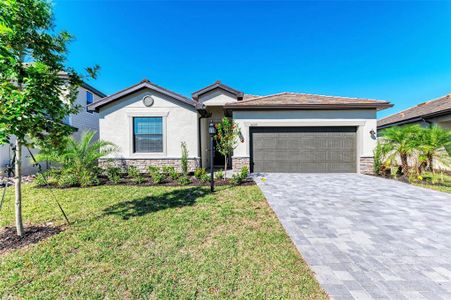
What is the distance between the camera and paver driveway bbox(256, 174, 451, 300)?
2.47 m

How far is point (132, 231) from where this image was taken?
156 inches

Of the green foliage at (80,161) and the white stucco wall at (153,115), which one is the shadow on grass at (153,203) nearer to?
the green foliage at (80,161)

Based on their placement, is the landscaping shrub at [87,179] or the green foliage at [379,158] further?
the green foliage at [379,158]

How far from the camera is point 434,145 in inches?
315

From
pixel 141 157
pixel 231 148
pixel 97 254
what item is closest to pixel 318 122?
pixel 231 148

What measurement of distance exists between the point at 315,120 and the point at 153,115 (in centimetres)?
872

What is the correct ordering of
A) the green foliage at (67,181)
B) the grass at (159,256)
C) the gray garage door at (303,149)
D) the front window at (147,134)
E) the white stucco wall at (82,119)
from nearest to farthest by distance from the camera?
the grass at (159,256), the green foliage at (67,181), the front window at (147,134), the gray garage door at (303,149), the white stucco wall at (82,119)

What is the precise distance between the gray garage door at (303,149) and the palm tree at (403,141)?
4.99 ft

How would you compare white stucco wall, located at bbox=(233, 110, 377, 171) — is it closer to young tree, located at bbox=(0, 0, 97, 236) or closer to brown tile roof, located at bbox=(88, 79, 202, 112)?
brown tile roof, located at bbox=(88, 79, 202, 112)

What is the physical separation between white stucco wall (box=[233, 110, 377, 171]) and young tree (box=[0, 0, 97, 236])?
295 inches

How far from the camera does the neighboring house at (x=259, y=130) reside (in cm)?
1009

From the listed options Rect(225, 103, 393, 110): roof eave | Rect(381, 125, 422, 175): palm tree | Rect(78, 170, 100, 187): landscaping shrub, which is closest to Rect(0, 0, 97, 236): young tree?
Rect(78, 170, 100, 187): landscaping shrub

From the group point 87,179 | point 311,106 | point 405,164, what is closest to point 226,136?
point 311,106

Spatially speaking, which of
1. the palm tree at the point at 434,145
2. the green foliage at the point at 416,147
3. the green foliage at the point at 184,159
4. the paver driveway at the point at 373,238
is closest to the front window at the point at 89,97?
the green foliage at the point at 184,159
